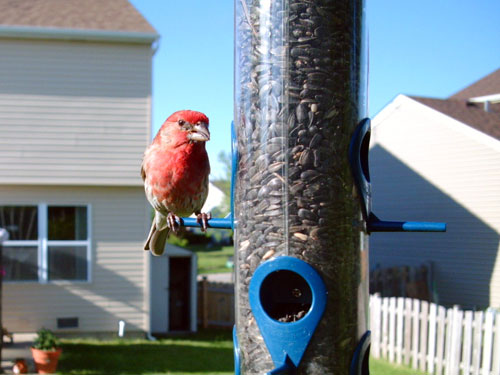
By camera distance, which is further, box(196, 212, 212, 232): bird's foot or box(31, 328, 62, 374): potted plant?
box(31, 328, 62, 374): potted plant

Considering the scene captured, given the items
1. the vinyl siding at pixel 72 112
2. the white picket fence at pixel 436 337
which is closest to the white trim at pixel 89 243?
the vinyl siding at pixel 72 112

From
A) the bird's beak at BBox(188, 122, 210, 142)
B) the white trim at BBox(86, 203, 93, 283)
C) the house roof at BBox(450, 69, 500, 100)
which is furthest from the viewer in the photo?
the house roof at BBox(450, 69, 500, 100)

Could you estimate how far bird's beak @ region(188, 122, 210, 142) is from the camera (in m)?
2.38

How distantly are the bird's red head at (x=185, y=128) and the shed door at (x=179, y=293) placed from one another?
1057cm

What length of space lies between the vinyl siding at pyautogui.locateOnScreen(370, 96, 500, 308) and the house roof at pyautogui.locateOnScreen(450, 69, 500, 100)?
2345mm

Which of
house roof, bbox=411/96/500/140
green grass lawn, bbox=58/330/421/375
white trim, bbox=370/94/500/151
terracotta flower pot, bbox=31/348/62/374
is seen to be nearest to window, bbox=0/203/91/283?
green grass lawn, bbox=58/330/421/375

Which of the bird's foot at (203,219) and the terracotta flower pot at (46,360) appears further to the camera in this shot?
the terracotta flower pot at (46,360)

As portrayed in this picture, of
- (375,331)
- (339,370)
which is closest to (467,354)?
(375,331)

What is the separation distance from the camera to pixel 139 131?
11156 mm

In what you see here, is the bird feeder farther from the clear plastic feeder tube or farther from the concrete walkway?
the concrete walkway

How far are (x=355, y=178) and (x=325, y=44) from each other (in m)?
0.59

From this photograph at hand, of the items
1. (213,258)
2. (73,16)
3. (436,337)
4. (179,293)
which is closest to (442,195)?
(436,337)

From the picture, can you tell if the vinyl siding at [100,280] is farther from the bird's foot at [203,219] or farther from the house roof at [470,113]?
the bird's foot at [203,219]

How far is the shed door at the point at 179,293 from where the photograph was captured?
13022 mm
